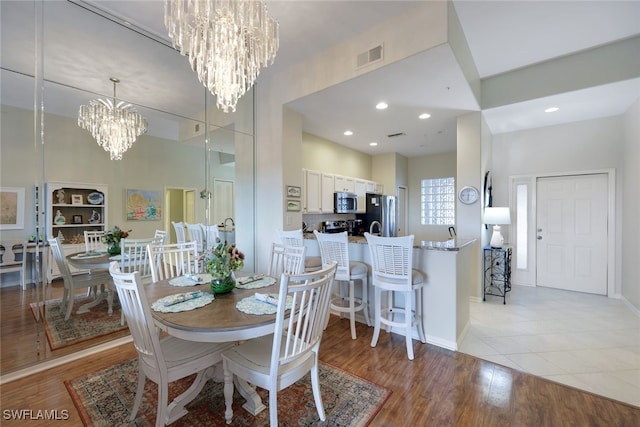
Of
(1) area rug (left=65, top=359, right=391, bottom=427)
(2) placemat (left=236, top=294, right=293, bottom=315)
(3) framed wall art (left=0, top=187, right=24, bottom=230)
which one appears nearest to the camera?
(2) placemat (left=236, top=294, right=293, bottom=315)

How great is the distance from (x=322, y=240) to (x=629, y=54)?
4401mm

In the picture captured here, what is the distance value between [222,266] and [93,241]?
1907 mm

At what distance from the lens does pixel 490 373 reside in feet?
7.51

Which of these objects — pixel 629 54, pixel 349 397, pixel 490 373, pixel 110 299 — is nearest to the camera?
pixel 349 397

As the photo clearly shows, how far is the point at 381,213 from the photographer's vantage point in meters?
6.06

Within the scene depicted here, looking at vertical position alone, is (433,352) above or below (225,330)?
below

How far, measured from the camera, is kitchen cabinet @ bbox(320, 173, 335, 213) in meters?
5.05

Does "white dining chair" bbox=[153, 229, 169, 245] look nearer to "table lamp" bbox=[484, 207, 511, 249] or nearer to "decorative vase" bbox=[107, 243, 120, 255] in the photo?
"decorative vase" bbox=[107, 243, 120, 255]

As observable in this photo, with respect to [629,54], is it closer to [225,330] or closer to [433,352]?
[433,352]

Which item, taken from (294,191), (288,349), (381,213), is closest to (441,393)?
(288,349)

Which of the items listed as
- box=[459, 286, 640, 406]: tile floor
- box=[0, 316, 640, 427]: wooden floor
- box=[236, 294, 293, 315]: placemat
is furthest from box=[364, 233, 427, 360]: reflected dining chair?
box=[236, 294, 293, 315]: placemat

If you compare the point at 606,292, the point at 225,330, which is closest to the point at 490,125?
the point at 606,292

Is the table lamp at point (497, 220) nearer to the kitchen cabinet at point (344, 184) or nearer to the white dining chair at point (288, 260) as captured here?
the kitchen cabinet at point (344, 184)

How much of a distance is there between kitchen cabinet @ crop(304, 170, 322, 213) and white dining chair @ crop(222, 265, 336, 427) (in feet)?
10.2
